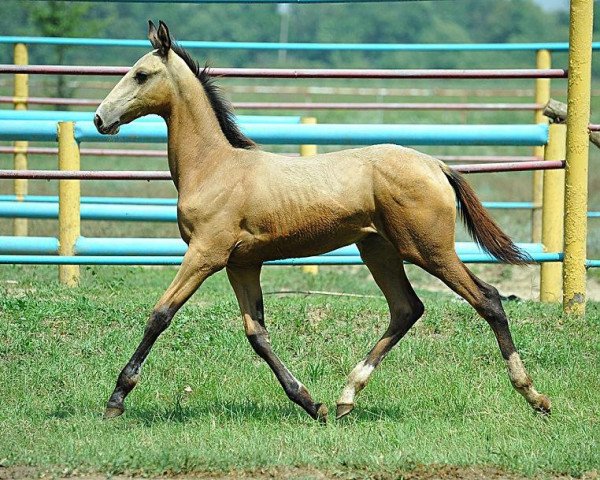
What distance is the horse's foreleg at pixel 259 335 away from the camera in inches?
233

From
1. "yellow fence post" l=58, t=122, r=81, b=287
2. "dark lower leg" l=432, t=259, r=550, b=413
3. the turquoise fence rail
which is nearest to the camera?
"dark lower leg" l=432, t=259, r=550, b=413

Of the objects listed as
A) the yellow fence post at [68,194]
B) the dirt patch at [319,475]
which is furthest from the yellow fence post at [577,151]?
the yellow fence post at [68,194]

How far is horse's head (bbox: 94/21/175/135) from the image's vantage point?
19.4 feet

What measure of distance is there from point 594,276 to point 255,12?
69700 millimetres

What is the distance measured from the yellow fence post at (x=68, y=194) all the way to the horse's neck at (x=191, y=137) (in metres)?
2.42

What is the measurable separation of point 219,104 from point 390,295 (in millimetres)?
1505

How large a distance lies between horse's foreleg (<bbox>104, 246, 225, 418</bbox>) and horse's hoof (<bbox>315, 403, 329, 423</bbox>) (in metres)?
0.96

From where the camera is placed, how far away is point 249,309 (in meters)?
6.15

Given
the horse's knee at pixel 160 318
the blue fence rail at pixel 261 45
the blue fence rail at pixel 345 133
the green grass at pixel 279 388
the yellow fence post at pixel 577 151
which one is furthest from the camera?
the blue fence rail at pixel 261 45

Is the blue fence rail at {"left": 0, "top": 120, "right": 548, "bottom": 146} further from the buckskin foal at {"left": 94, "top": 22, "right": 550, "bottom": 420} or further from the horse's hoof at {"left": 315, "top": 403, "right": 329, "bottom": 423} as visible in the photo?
the horse's hoof at {"left": 315, "top": 403, "right": 329, "bottom": 423}

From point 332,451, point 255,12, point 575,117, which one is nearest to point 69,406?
point 332,451

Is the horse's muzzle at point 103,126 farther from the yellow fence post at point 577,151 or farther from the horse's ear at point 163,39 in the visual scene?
the yellow fence post at point 577,151

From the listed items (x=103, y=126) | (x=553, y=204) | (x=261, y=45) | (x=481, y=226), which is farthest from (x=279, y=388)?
(x=261, y=45)

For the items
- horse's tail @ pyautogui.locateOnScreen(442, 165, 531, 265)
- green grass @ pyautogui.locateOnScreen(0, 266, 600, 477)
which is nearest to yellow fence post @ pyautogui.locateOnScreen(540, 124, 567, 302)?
green grass @ pyautogui.locateOnScreen(0, 266, 600, 477)
